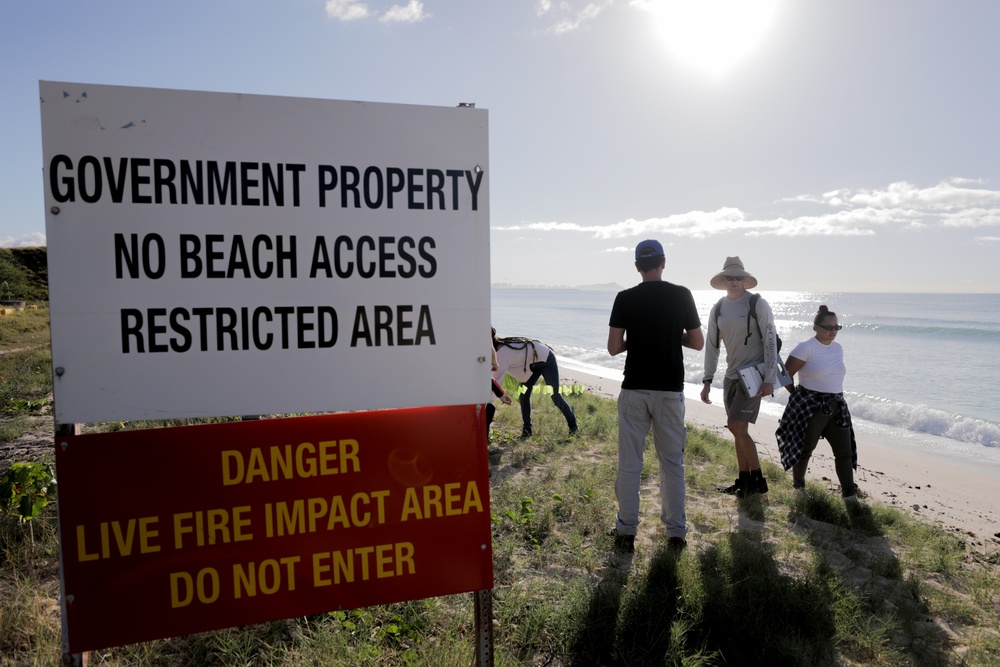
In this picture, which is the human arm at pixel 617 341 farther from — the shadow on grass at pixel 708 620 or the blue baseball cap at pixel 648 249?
the shadow on grass at pixel 708 620

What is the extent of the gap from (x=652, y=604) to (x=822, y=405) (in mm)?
3339

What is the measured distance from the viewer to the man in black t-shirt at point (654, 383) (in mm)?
4301

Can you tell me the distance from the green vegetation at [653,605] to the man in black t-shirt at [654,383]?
33cm

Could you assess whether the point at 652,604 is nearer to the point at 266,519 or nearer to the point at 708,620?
the point at 708,620

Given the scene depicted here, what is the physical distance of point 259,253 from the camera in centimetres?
226

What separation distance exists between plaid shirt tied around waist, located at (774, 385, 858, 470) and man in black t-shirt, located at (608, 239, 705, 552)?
2.04 m

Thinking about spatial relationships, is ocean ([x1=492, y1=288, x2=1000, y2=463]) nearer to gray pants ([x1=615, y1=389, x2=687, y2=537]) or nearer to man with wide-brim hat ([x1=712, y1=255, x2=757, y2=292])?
man with wide-brim hat ([x1=712, y1=255, x2=757, y2=292])

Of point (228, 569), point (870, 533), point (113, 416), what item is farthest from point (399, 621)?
point (870, 533)

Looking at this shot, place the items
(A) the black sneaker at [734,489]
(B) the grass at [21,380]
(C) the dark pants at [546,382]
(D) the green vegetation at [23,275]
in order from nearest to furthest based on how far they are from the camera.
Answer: (A) the black sneaker at [734,489] → (B) the grass at [21,380] → (C) the dark pants at [546,382] → (D) the green vegetation at [23,275]

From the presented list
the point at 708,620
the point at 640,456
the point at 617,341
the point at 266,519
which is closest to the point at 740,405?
the point at 640,456

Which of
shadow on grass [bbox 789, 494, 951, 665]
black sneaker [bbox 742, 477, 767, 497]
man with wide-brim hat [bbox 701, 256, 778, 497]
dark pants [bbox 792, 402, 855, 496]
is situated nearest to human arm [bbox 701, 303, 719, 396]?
man with wide-brim hat [bbox 701, 256, 778, 497]

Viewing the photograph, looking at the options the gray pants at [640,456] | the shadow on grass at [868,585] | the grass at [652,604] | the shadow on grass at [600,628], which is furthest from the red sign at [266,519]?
the shadow on grass at [868,585]

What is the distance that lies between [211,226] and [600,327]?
56714 millimetres

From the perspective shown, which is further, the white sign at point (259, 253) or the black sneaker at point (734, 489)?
the black sneaker at point (734, 489)
